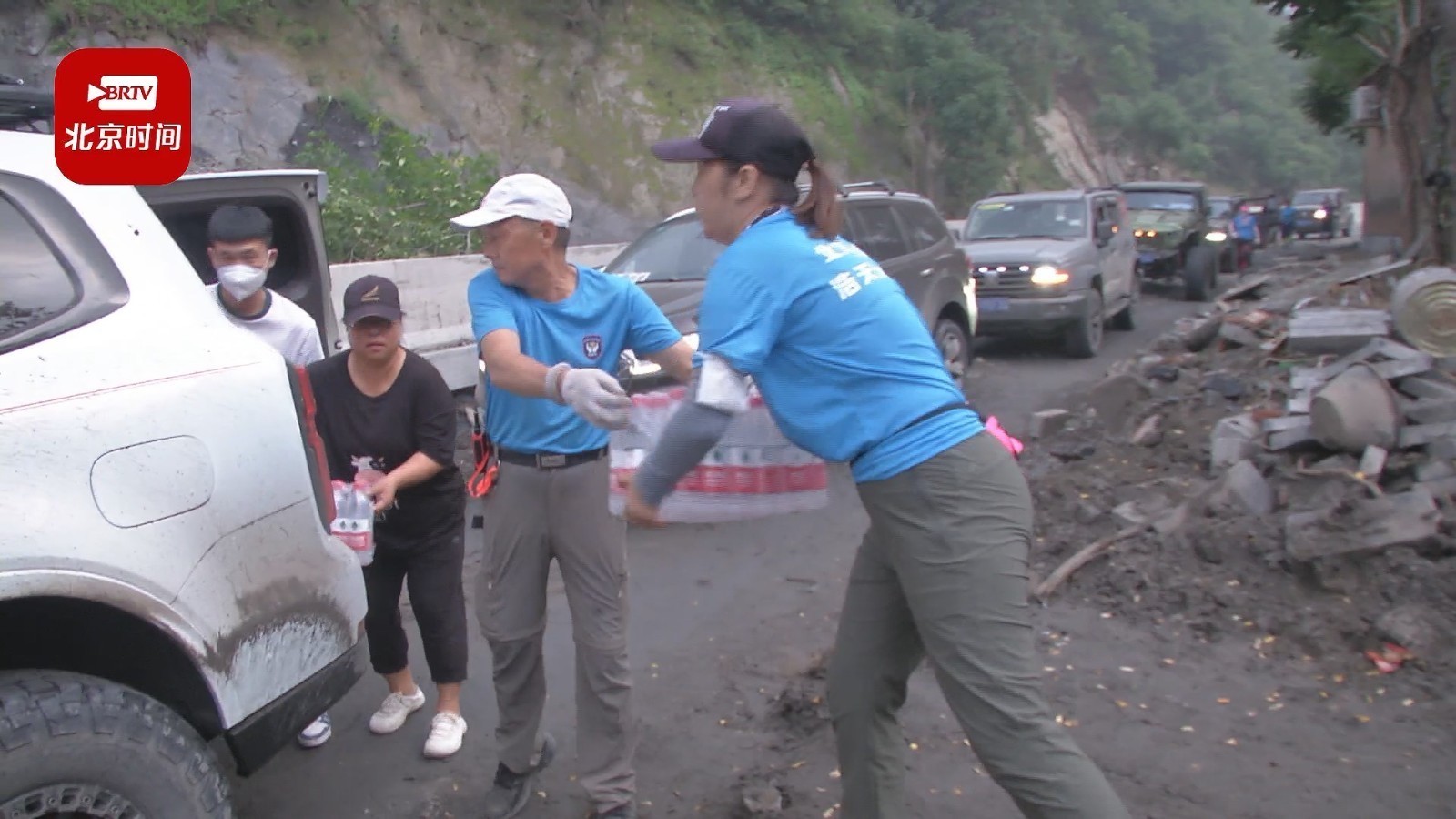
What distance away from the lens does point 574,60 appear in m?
22.1

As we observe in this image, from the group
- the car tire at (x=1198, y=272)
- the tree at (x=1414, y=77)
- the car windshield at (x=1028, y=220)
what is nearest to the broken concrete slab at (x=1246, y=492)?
the tree at (x=1414, y=77)

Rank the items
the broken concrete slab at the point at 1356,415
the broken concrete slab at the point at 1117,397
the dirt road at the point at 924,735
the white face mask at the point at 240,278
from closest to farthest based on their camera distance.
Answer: the dirt road at the point at 924,735 → the white face mask at the point at 240,278 → the broken concrete slab at the point at 1356,415 → the broken concrete slab at the point at 1117,397

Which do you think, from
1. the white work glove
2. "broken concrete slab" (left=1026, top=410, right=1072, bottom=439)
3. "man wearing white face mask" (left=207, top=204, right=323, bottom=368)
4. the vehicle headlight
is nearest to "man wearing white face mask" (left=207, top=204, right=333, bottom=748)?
"man wearing white face mask" (left=207, top=204, right=323, bottom=368)

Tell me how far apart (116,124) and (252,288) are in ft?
4.67

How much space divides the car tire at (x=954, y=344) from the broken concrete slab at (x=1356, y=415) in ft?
12.0

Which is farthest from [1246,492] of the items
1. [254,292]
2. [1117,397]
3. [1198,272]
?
[1198,272]

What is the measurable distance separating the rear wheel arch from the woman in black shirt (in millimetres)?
932

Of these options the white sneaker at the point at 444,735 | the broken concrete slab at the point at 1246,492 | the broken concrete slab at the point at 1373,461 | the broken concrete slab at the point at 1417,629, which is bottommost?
the white sneaker at the point at 444,735

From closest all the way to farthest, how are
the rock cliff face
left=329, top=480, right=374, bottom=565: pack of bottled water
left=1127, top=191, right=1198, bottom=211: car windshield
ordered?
left=329, top=480, right=374, bottom=565: pack of bottled water < the rock cliff face < left=1127, top=191, right=1198, bottom=211: car windshield

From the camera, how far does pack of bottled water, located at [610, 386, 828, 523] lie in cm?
280

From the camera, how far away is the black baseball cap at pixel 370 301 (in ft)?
11.8

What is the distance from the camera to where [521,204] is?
3.19 metres

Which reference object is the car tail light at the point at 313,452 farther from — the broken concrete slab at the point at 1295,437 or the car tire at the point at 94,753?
the broken concrete slab at the point at 1295,437

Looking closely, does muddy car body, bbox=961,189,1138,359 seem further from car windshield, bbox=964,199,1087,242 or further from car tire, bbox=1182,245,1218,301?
car tire, bbox=1182,245,1218,301
